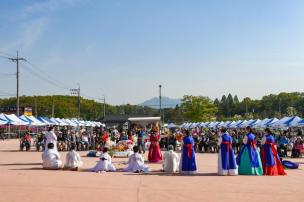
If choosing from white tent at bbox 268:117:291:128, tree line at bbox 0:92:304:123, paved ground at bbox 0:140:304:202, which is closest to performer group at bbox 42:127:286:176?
paved ground at bbox 0:140:304:202

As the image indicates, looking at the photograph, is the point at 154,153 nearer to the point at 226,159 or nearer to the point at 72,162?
the point at 72,162

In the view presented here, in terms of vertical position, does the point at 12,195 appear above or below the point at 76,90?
below

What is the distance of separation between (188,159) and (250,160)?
2.32 m

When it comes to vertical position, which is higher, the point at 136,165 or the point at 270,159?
the point at 270,159

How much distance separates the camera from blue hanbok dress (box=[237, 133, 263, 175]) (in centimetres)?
1714

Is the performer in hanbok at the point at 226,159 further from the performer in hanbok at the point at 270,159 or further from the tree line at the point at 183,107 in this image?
the tree line at the point at 183,107

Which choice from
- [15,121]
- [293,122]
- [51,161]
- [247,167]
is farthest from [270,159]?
[15,121]

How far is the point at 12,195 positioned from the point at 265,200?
5.95m

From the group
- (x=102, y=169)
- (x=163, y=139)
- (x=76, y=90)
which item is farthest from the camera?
(x=76, y=90)

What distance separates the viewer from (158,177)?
16.1 m

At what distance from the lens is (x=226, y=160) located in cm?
1708

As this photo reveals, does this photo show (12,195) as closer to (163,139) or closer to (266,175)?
(266,175)

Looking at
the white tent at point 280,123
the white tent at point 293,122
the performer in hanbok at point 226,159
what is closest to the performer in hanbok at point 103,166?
the performer in hanbok at point 226,159

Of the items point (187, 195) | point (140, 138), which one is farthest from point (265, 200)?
point (140, 138)
